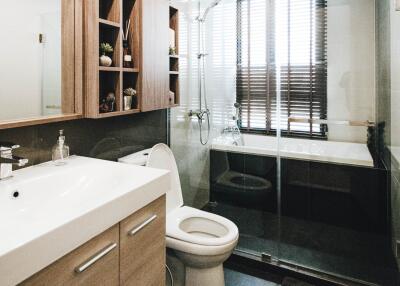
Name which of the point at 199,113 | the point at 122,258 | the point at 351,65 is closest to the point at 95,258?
the point at 122,258

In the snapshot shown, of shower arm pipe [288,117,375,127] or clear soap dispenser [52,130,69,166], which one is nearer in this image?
Result: clear soap dispenser [52,130,69,166]

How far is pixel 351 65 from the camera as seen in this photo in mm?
2605

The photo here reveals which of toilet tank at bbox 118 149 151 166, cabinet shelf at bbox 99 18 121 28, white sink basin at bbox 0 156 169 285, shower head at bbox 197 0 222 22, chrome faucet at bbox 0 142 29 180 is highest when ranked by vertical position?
shower head at bbox 197 0 222 22

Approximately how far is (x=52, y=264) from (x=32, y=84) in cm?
90

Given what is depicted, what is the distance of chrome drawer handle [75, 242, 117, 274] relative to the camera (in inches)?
34.9

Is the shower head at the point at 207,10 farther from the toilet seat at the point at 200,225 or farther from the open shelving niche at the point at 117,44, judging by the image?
the toilet seat at the point at 200,225

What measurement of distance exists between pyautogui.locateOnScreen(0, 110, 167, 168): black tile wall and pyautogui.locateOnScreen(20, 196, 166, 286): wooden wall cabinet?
0.63 metres

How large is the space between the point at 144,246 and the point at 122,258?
0.13 meters

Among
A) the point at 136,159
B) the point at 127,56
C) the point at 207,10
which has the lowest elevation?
the point at 136,159

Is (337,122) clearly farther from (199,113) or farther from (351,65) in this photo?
(199,113)

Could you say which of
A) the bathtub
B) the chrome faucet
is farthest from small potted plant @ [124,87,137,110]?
the bathtub

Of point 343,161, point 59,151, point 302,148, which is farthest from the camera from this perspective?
point 302,148

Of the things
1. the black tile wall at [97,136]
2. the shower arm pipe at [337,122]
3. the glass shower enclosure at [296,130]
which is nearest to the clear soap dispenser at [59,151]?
the black tile wall at [97,136]

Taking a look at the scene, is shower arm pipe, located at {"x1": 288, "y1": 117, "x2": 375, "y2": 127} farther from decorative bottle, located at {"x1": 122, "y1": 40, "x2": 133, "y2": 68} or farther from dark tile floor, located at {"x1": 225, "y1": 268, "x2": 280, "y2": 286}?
decorative bottle, located at {"x1": 122, "y1": 40, "x2": 133, "y2": 68}
